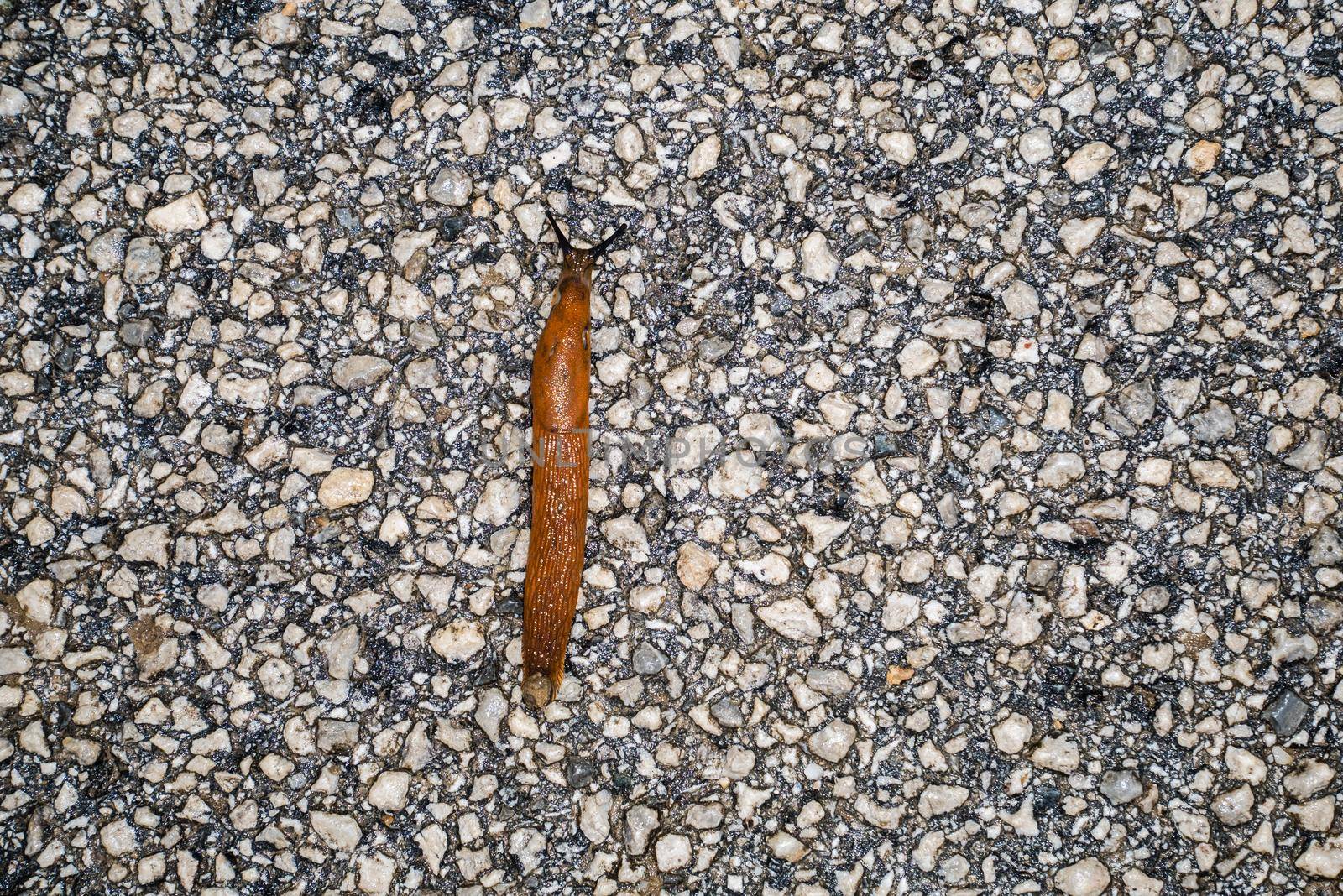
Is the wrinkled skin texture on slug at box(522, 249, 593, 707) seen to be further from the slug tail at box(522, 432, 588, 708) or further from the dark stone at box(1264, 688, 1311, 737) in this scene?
the dark stone at box(1264, 688, 1311, 737)

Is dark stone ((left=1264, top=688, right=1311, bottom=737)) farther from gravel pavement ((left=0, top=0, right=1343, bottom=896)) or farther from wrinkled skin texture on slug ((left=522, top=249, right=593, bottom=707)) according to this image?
wrinkled skin texture on slug ((left=522, top=249, right=593, bottom=707))

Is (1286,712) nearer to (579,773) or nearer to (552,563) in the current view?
(579,773)

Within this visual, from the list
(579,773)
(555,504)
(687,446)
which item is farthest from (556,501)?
(579,773)

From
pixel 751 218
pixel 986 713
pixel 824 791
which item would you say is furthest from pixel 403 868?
pixel 751 218

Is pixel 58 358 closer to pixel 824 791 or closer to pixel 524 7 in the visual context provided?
pixel 524 7

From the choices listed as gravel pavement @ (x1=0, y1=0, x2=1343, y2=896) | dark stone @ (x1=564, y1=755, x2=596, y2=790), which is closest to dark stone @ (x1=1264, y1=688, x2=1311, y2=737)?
gravel pavement @ (x1=0, y1=0, x2=1343, y2=896)

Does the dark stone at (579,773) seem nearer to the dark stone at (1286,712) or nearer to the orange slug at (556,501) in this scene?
the orange slug at (556,501)

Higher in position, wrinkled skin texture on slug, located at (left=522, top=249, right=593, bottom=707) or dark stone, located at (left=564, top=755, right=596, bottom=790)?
wrinkled skin texture on slug, located at (left=522, top=249, right=593, bottom=707)

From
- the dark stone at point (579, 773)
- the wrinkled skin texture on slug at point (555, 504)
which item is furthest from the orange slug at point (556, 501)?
the dark stone at point (579, 773)
